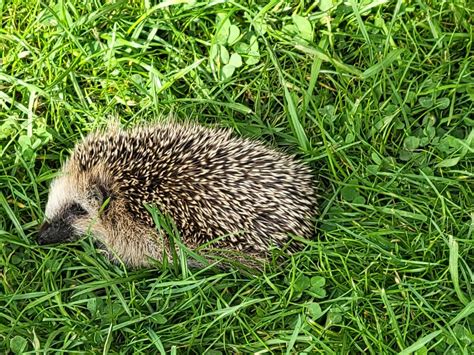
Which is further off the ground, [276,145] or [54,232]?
[276,145]

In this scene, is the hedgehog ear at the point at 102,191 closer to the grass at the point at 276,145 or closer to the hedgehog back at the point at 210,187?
the hedgehog back at the point at 210,187

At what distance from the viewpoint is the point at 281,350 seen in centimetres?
360

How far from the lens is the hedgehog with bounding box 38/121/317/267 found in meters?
3.75

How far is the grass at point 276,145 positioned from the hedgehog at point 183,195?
0.51ft

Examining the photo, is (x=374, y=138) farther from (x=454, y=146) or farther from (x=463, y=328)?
(x=463, y=328)

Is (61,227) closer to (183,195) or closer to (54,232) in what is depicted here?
(54,232)

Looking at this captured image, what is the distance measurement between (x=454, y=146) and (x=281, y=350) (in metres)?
1.62

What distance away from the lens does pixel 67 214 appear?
158 inches

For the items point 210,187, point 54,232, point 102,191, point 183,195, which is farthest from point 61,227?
point 210,187

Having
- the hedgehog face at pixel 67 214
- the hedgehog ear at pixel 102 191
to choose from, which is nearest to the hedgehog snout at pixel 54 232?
the hedgehog face at pixel 67 214

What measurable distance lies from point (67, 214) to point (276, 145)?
1325 millimetres

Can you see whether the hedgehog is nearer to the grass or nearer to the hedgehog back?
the hedgehog back

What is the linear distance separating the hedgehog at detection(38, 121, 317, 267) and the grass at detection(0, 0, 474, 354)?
0.51ft

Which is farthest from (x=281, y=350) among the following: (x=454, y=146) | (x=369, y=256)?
(x=454, y=146)
